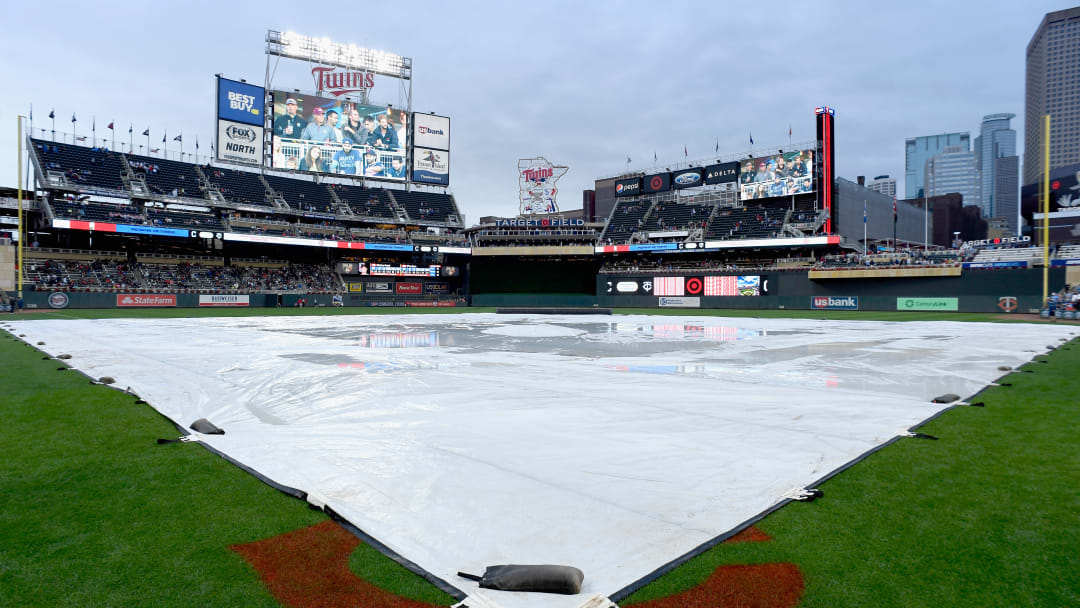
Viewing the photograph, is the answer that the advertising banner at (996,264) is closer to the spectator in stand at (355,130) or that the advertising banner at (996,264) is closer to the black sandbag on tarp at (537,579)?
the black sandbag on tarp at (537,579)

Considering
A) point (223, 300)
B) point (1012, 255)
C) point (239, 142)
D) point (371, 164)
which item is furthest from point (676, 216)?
point (223, 300)

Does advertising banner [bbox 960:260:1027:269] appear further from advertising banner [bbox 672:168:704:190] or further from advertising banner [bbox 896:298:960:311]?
advertising banner [bbox 672:168:704:190]

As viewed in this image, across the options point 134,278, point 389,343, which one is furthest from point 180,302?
point 389,343

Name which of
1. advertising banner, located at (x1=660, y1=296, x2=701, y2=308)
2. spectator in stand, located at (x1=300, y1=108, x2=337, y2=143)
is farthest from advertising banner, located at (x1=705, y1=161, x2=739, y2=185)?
spectator in stand, located at (x1=300, y1=108, x2=337, y2=143)

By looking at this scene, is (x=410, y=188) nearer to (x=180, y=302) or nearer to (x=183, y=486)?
(x=180, y=302)

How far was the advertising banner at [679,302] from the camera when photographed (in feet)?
191

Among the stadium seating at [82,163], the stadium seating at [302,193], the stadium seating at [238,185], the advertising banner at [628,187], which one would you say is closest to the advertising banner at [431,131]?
the stadium seating at [302,193]

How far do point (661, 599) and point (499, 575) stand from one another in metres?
0.84

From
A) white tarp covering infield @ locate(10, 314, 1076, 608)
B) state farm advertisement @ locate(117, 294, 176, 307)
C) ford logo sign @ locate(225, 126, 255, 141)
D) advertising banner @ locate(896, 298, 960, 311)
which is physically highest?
ford logo sign @ locate(225, 126, 255, 141)

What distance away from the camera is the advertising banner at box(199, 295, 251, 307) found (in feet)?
165

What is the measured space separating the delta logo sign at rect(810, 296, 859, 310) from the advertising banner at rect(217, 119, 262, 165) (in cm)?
5883

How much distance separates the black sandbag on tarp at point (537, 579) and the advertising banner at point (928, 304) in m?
54.6

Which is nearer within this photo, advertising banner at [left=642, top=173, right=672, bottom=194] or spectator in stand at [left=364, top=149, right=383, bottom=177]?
spectator in stand at [left=364, top=149, right=383, bottom=177]

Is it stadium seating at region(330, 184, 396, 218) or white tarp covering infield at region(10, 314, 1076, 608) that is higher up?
stadium seating at region(330, 184, 396, 218)
